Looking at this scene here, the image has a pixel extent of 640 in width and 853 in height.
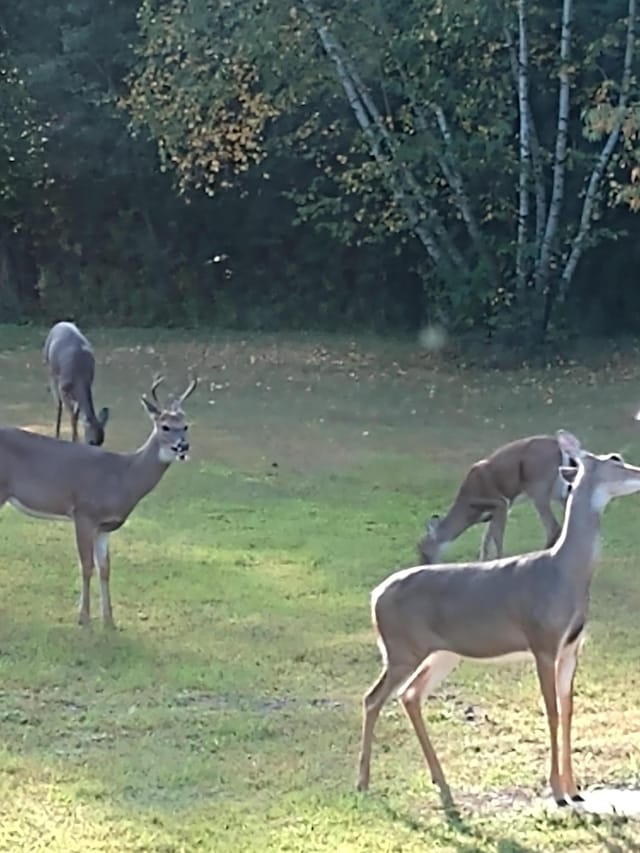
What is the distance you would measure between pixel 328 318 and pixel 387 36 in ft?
26.1

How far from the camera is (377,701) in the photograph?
6.52m

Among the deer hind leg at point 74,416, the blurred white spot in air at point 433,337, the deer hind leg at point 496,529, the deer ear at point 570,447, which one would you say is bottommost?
the blurred white spot in air at point 433,337

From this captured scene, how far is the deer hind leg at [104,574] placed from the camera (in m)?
9.43

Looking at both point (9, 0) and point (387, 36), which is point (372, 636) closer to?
point (387, 36)

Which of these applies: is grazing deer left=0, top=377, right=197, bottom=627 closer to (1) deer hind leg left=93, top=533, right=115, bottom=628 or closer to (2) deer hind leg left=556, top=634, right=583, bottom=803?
(1) deer hind leg left=93, top=533, right=115, bottom=628

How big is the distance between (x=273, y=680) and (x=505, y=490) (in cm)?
334

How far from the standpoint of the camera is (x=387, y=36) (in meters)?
21.9

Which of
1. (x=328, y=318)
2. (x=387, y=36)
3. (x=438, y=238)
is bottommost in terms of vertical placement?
(x=328, y=318)

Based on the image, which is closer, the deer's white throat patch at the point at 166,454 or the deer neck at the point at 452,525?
the deer's white throat patch at the point at 166,454

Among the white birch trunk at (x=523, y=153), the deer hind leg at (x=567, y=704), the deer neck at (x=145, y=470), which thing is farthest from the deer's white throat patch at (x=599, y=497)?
the white birch trunk at (x=523, y=153)

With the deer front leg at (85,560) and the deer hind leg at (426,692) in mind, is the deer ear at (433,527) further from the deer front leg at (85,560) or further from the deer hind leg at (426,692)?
the deer hind leg at (426,692)

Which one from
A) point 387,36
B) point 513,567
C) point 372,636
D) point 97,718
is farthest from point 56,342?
point 513,567

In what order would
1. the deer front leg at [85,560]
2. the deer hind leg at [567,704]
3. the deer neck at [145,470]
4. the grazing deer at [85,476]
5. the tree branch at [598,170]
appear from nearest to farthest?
the deer hind leg at [567,704]
the deer front leg at [85,560]
the grazing deer at [85,476]
the deer neck at [145,470]
the tree branch at [598,170]

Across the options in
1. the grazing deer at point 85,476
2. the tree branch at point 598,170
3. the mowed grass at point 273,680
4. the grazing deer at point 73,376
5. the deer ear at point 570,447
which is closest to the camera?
the mowed grass at point 273,680
